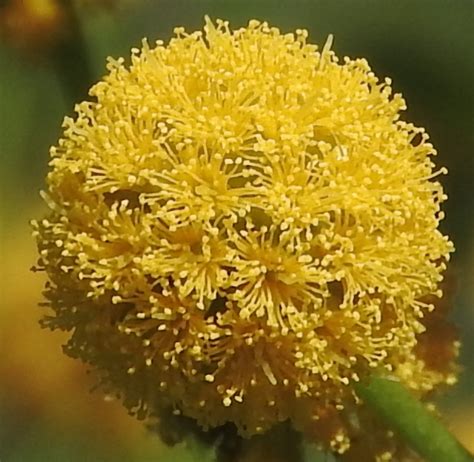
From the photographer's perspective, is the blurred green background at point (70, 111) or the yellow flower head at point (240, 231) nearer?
the yellow flower head at point (240, 231)

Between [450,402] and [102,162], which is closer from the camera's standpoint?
[102,162]

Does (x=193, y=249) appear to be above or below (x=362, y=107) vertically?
below

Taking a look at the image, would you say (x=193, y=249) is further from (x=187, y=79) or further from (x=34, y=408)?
(x=34, y=408)

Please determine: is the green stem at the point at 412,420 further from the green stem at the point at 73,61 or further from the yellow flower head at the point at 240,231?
the green stem at the point at 73,61

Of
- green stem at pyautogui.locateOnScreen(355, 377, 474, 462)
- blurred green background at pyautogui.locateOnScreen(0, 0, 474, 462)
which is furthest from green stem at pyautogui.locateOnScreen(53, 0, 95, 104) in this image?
green stem at pyautogui.locateOnScreen(355, 377, 474, 462)

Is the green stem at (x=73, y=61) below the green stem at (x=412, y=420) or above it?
above

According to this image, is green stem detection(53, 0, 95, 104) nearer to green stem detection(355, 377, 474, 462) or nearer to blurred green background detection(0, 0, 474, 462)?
blurred green background detection(0, 0, 474, 462)

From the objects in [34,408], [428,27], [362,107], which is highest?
[428,27]

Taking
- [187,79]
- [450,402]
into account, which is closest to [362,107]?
[187,79]

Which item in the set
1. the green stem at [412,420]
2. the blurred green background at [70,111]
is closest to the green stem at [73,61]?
the blurred green background at [70,111]
